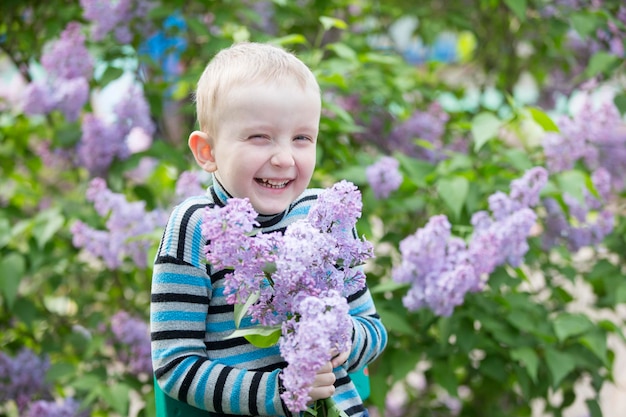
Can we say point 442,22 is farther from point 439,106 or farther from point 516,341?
point 516,341

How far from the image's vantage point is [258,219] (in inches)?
52.9

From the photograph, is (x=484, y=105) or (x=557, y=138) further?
(x=484, y=105)

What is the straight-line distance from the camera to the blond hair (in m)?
1.27

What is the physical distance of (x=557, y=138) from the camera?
2.44 m

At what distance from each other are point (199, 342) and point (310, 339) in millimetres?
304

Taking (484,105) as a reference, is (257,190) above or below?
above

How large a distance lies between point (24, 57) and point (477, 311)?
1795 millimetres

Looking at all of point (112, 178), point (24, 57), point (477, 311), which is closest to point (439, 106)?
point (477, 311)

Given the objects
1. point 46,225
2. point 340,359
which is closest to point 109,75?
point 46,225

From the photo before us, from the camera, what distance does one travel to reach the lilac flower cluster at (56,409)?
8.05 ft

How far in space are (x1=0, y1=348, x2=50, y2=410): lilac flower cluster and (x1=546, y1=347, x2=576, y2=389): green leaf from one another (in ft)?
4.85

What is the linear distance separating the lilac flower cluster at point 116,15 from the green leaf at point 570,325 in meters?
1.53

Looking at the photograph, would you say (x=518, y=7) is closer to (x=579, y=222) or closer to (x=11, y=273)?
(x=579, y=222)

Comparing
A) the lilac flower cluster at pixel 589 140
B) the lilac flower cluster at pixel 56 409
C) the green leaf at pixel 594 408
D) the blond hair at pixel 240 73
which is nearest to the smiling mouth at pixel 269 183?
the blond hair at pixel 240 73
